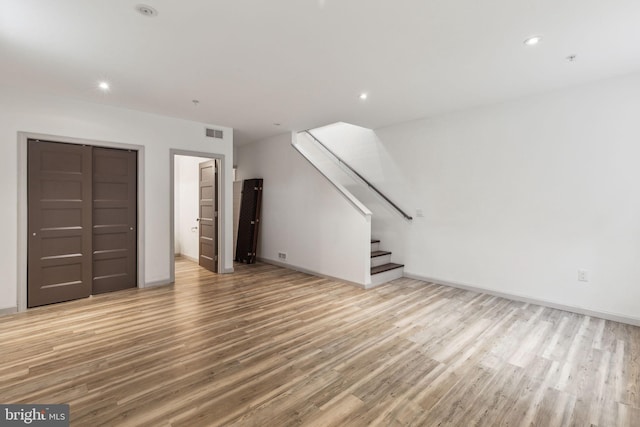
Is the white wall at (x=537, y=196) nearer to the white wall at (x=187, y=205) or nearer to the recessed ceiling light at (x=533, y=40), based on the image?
the recessed ceiling light at (x=533, y=40)

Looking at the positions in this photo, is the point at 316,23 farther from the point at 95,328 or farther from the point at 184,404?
the point at 95,328

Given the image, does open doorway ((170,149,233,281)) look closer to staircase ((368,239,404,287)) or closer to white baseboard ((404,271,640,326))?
staircase ((368,239,404,287))

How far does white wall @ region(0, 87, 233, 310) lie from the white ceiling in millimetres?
270

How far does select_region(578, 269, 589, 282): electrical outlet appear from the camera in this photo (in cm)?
370

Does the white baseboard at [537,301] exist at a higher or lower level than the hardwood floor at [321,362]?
higher

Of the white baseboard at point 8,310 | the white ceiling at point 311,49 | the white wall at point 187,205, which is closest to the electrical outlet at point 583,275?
the white ceiling at point 311,49

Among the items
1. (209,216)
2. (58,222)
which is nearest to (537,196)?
(209,216)

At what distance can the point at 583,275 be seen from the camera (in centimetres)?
372

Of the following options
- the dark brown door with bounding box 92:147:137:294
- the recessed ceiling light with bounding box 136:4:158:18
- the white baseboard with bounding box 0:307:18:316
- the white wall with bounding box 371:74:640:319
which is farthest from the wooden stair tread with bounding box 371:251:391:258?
the white baseboard with bounding box 0:307:18:316

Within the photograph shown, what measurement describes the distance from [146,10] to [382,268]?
15.0ft

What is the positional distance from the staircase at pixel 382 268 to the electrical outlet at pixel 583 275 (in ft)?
8.11

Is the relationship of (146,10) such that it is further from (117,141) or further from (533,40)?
(533,40)

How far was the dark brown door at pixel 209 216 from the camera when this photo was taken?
5.77 metres

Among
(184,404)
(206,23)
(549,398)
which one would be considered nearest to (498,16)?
(206,23)
